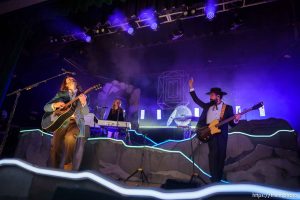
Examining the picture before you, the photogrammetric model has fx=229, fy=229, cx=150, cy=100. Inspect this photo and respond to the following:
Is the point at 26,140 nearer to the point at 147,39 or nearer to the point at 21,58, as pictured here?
the point at 21,58

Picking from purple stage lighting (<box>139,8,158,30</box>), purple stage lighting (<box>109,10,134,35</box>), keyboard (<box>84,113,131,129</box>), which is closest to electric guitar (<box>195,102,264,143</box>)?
keyboard (<box>84,113,131,129</box>)

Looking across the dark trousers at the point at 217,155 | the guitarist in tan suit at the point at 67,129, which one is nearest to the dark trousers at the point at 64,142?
the guitarist in tan suit at the point at 67,129

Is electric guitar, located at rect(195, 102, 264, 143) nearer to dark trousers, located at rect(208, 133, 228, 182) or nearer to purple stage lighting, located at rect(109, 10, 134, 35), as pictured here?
dark trousers, located at rect(208, 133, 228, 182)

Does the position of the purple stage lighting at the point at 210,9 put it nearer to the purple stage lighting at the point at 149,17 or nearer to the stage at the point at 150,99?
the stage at the point at 150,99

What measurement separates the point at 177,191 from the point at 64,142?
2.87m

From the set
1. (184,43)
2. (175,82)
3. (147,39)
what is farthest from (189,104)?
(147,39)

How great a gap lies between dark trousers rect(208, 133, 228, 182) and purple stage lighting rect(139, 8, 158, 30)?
13.5 feet

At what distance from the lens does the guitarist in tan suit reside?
384 cm

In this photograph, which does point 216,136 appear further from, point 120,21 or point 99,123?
point 120,21

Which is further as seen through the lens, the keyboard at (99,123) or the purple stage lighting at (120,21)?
the purple stage lighting at (120,21)

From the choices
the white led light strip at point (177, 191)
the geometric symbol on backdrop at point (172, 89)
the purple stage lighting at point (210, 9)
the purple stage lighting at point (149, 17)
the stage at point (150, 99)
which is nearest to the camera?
the white led light strip at point (177, 191)

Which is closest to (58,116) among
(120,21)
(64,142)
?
(64,142)

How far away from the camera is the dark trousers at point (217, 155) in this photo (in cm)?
424

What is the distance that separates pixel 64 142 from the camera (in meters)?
3.92
